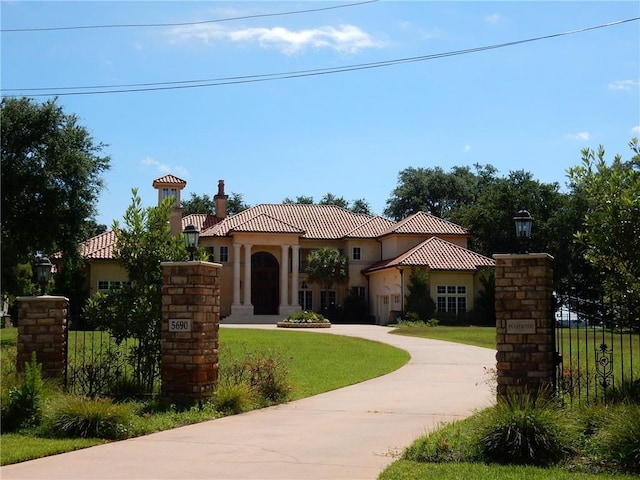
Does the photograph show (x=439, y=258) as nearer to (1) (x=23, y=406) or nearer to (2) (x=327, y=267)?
(2) (x=327, y=267)

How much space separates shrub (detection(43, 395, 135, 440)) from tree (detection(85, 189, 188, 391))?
2998 millimetres

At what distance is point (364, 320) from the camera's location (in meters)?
54.1

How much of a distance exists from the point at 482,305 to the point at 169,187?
23.7 meters

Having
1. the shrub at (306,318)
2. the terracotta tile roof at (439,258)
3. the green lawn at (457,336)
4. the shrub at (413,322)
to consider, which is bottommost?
the green lawn at (457,336)

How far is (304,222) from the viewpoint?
59312 millimetres

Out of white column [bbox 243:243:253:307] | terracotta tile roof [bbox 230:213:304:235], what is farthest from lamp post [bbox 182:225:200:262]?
white column [bbox 243:243:253:307]

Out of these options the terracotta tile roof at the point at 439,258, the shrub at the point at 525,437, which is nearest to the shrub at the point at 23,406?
the shrub at the point at 525,437

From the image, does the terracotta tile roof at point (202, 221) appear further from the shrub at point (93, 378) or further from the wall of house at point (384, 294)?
the shrub at point (93, 378)

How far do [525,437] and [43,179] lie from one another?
950 inches

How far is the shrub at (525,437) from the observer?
849cm

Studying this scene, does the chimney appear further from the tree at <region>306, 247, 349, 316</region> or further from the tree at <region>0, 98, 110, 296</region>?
the tree at <region>0, 98, 110, 296</region>

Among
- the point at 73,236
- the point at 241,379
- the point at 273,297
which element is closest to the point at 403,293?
the point at 273,297

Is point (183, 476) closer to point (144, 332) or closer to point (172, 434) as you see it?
point (172, 434)

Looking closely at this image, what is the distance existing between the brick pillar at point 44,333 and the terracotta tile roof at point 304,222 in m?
38.8
